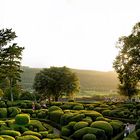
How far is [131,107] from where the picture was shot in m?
61.4

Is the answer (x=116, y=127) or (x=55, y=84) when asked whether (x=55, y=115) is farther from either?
(x=55, y=84)

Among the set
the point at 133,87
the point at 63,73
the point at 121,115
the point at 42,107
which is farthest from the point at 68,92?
the point at 121,115

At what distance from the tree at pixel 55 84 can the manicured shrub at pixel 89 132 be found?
5992 centimetres

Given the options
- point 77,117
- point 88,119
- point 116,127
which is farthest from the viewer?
point 77,117

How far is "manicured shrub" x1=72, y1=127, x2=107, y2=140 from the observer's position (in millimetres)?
37503

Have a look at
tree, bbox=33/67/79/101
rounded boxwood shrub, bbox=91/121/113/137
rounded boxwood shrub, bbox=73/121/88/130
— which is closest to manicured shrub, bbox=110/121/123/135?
rounded boxwood shrub, bbox=91/121/113/137

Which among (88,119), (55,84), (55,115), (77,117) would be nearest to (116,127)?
(88,119)

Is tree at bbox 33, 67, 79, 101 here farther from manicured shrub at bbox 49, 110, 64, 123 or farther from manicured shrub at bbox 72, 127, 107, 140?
manicured shrub at bbox 72, 127, 107, 140

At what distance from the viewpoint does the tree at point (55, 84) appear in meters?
99.2

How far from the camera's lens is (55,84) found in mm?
99562

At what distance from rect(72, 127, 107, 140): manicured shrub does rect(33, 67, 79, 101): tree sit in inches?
2359

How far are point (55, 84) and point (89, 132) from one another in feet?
203

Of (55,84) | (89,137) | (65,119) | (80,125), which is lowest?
(89,137)

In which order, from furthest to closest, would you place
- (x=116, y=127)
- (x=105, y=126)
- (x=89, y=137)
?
1. (x=116, y=127)
2. (x=105, y=126)
3. (x=89, y=137)
